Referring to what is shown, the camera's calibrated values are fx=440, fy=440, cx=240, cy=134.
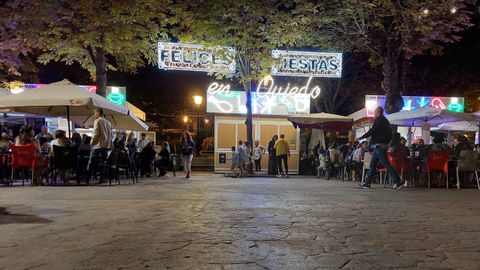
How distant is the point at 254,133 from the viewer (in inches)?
803

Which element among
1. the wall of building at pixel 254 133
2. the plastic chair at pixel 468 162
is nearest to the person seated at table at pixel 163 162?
the wall of building at pixel 254 133

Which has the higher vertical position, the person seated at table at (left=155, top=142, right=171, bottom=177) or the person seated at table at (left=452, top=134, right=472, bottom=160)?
the person seated at table at (left=452, top=134, right=472, bottom=160)

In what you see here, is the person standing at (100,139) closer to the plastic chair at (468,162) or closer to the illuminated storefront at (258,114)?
the illuminated storefront at (258,114)

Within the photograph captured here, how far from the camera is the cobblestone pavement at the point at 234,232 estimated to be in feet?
13.7

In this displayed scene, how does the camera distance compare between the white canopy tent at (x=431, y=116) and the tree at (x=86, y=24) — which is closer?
the white canopy tent at (x=431, y=116)

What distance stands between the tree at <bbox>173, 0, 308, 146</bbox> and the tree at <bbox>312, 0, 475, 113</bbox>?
50.8 inches

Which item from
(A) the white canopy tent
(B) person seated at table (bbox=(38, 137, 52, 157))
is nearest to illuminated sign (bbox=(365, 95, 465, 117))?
(A) the white canopy tent

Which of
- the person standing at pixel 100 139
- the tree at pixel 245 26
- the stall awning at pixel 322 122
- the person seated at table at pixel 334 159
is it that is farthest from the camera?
the stall awning at pixel 322 122

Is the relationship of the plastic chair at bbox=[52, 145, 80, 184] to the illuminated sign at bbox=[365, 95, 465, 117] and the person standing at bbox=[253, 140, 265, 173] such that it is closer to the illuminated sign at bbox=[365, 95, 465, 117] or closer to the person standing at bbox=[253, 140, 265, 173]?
the person standing at bbox=[253, 140, 265, 173]

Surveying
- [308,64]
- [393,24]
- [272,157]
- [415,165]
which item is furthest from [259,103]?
[415,165]

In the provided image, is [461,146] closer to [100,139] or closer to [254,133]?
[100,139]

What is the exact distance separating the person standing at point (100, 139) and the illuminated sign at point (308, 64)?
31.9ft

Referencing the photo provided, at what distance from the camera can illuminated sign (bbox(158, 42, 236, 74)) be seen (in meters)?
17.5

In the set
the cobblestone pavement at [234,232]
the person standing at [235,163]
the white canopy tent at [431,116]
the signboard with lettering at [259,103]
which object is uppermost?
the signboard with lettering at [259,103]
